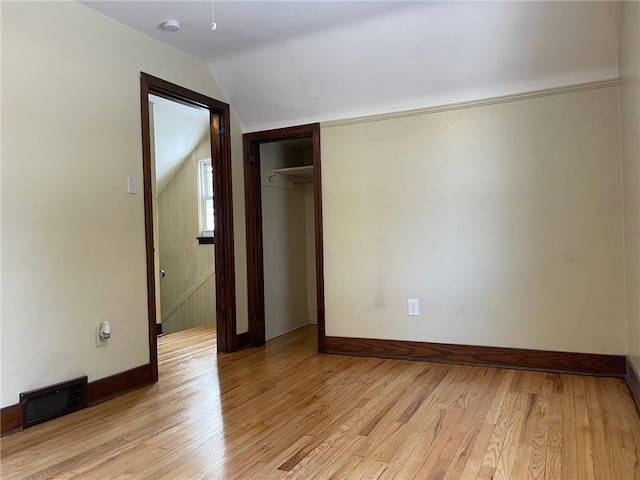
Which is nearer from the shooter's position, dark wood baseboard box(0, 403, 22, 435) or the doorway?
dark wood baseboard box(0, 403, 22, 435)

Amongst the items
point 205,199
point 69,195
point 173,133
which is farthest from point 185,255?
point 69,195

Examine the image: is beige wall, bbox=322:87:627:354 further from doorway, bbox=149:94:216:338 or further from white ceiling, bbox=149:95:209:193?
doorway, bbox=149:94:216:338

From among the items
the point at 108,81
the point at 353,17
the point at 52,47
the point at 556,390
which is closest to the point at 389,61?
the point at 353,17

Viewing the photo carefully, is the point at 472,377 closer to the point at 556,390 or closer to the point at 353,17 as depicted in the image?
the point at 556,390

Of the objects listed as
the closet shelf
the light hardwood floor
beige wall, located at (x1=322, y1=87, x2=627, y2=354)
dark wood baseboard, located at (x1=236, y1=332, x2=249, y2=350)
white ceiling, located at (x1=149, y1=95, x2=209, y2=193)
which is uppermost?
white ceiling, located at (x1=149, y1=95, x2=209, y2=193)

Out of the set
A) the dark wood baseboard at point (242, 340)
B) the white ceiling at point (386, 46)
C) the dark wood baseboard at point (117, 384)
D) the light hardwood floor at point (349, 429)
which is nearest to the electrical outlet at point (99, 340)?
the dark wood baseboard at point (117, 384)

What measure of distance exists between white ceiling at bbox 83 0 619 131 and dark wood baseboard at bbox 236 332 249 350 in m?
1.95

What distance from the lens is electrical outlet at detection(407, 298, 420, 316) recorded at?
132 inches

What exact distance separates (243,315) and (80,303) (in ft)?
5.07

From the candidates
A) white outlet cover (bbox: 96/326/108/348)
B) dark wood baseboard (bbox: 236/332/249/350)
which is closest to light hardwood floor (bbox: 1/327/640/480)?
white outlet cover (bbox: 96/326/108/348)

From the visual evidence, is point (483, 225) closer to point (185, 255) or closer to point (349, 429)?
point (349, 429)

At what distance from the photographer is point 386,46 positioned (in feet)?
9.99

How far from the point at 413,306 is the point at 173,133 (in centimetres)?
340

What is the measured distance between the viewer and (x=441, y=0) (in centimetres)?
267
